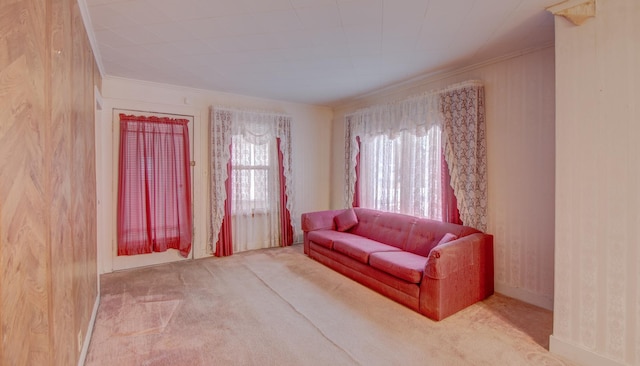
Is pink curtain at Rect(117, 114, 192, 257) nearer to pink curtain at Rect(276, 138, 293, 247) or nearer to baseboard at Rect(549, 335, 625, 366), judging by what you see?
pink curtain at Rect(276, 138, 293, 247)

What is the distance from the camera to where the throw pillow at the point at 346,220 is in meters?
4.41

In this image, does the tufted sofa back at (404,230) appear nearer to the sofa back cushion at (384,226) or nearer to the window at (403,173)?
the sofa back cushion at (384,226)

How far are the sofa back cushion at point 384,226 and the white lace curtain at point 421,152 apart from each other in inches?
7.8

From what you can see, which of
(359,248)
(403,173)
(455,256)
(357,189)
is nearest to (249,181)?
(357,189)

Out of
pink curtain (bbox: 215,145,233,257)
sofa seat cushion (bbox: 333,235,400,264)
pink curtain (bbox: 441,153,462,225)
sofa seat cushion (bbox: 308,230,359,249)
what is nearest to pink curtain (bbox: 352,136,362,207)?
sofa seat cushion (bbox: 308,230,359,249)

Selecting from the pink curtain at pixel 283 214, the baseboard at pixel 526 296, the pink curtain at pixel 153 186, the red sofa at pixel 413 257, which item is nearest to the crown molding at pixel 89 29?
the pink curtain at pixel 153 186

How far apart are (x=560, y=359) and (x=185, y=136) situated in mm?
4620

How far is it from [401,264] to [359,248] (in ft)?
2.17

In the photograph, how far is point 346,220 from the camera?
175 inches

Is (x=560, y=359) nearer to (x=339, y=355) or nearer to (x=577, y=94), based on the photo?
(x=339, y=355)

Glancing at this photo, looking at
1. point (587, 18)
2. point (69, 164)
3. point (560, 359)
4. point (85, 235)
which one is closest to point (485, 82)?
point (587, 18)

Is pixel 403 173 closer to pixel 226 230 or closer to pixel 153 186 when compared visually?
pixel 226 230

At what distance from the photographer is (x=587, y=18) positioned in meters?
1.96

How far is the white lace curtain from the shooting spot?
10.4 ft
